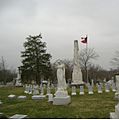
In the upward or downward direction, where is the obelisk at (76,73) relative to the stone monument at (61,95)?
upward

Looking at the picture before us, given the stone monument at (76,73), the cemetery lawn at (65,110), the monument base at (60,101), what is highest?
the stone monument at (76,73)

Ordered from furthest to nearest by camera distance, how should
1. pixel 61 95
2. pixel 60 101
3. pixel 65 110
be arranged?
pixel 61 95 → pixel 60 101 → pixel 65 110

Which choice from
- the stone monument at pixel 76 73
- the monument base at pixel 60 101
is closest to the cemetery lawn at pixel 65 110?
the monument base at pixel 60 101

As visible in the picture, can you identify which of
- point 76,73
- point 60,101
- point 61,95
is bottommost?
point 60,101

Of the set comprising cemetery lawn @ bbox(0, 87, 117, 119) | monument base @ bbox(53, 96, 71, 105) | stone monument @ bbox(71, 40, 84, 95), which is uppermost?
stone monument @ bbox(71, 40, 84, 95)

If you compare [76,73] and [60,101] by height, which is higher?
[76,73]

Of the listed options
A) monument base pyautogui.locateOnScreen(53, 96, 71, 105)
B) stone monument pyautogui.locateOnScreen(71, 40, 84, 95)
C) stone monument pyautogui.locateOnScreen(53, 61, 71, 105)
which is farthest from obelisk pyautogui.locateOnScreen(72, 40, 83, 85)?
monument base pyautogui.locateOnScreen(53, 96, 71, 105)

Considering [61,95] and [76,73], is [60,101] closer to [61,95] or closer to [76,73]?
[61,95]

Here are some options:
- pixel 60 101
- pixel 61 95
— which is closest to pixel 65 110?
pixel 60 101

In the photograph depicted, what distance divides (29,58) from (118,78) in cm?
4333

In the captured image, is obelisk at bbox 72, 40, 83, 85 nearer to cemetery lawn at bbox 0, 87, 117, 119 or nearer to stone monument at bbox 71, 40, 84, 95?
stone monument at bbox 71, 40, 84, 95

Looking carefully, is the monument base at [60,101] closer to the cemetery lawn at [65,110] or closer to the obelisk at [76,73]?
the cemetery lawn at [65,110]

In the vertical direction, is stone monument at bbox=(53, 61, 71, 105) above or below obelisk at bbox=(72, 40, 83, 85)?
below

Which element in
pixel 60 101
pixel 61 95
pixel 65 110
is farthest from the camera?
pixel 61 95
